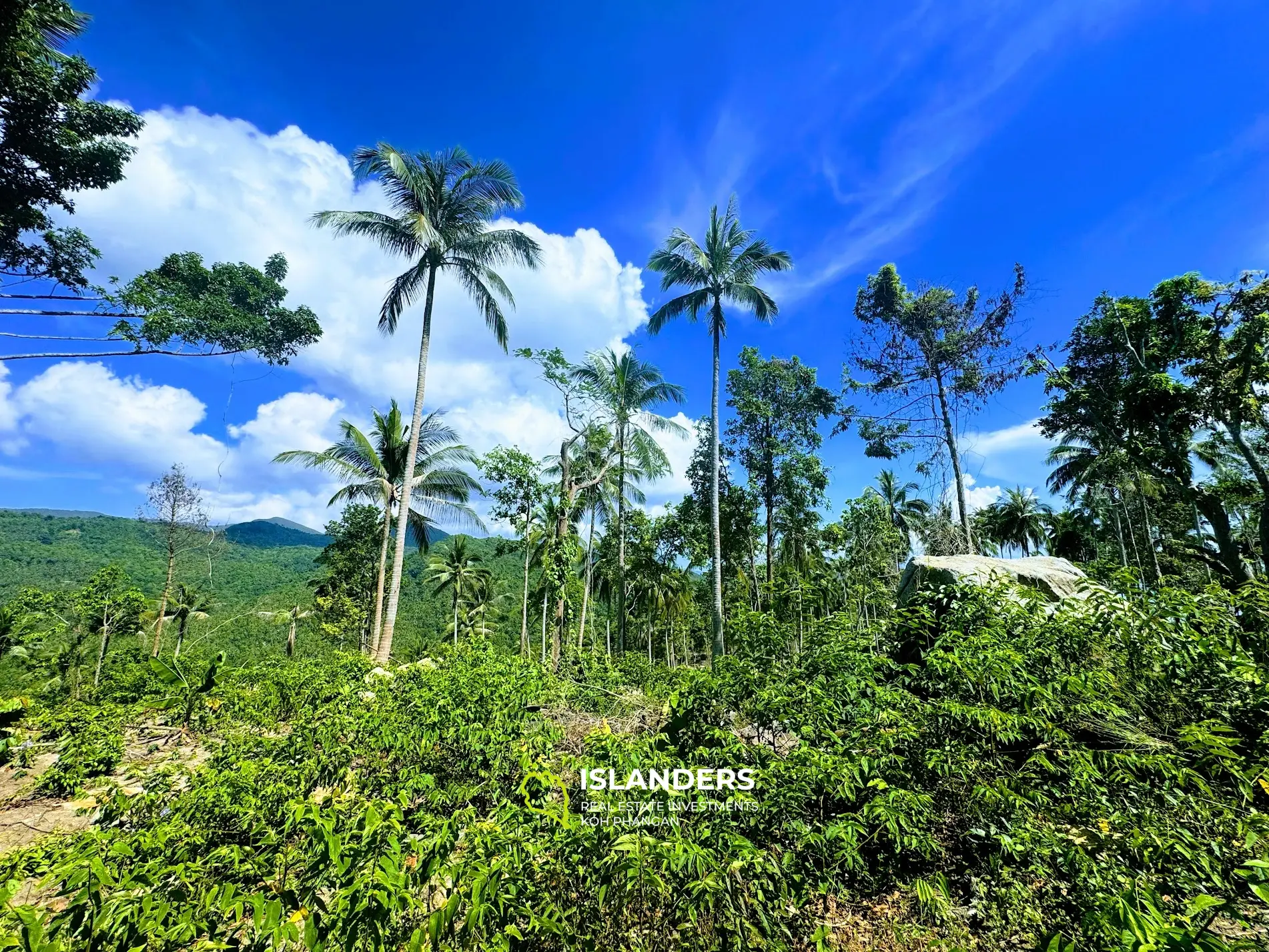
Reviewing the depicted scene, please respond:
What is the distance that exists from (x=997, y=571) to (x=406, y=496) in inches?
440

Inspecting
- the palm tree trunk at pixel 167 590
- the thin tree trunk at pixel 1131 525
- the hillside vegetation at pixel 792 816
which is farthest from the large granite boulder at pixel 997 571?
the palm tree trunk at pixel 167 590

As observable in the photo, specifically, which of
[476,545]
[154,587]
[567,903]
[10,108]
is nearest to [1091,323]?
[567,903]

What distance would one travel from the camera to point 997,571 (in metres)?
6.30

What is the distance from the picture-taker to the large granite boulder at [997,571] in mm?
6480

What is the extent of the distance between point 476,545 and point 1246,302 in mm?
41099

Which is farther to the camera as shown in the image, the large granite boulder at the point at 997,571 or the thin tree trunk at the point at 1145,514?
the thin tree trunk at the point at 1145,514

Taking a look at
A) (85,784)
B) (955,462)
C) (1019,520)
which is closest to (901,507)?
(1019,520)

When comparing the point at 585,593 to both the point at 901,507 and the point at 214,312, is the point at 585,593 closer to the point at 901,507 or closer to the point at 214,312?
the point at 214,312

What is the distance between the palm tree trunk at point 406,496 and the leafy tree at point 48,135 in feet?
19.2

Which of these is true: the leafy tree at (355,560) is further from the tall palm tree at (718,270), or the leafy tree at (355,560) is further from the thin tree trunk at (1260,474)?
the thin tree trunk at (1260,474)

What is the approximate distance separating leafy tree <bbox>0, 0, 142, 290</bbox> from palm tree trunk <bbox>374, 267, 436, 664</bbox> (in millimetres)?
5862

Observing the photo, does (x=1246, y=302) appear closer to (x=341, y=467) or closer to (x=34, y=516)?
(x=341, y=467)

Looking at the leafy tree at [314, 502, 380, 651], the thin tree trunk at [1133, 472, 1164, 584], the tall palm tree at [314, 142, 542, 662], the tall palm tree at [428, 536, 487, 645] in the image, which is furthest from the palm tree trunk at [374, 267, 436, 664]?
the thin tree trunk at [1133, 472, 1164, 584]

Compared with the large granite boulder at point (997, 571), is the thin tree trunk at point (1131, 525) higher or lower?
higher
